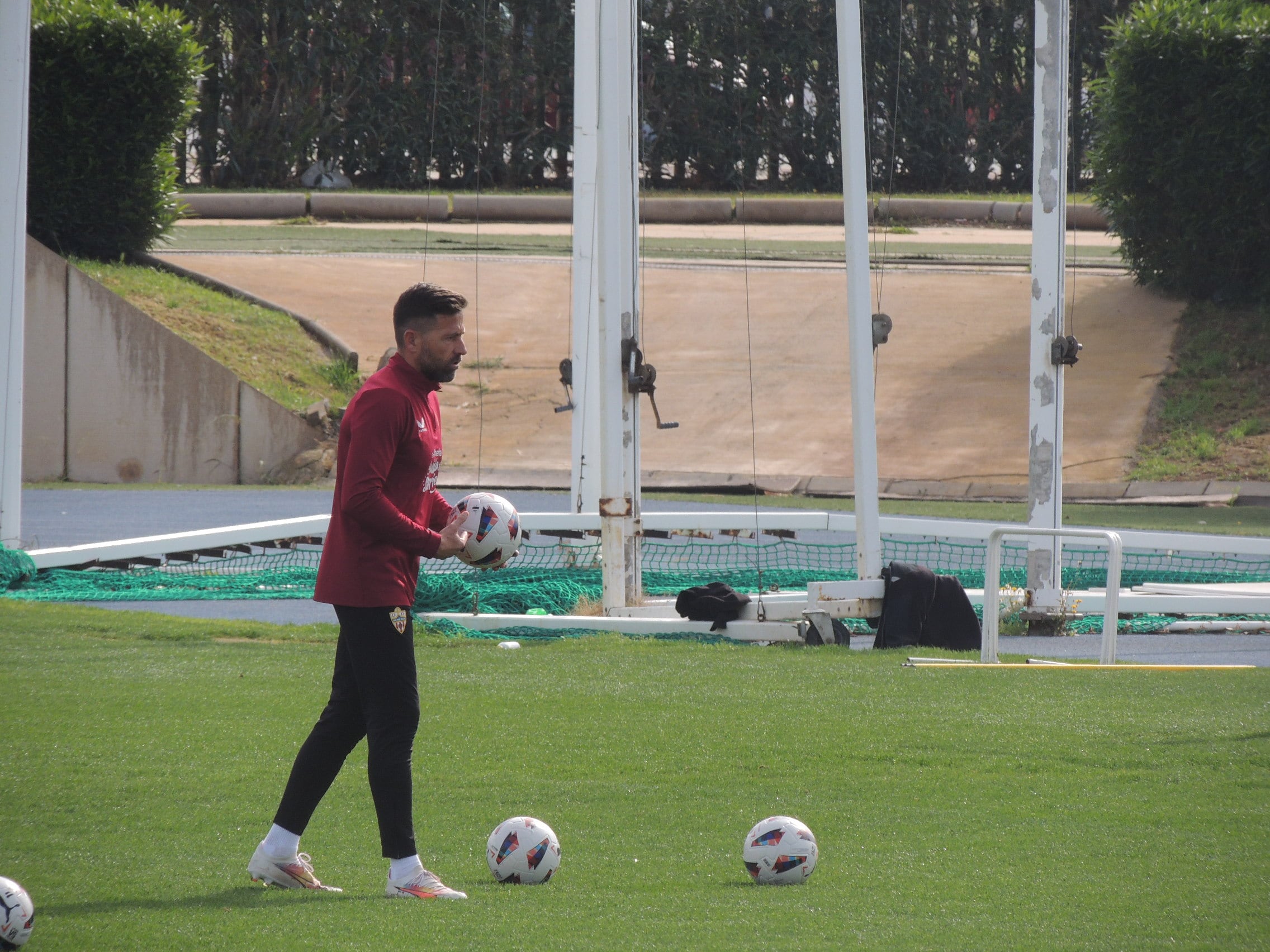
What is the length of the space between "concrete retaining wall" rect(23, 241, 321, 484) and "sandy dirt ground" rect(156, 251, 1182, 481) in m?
2.69

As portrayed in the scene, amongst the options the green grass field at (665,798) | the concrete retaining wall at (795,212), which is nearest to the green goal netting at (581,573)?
the green grass field at (665,798)

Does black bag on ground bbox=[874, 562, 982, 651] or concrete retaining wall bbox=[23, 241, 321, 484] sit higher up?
concrete retaining wall bbox=[23, 241, 321, 484]

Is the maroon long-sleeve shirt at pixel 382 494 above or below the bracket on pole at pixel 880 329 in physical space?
below

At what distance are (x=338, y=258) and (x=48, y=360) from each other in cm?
740

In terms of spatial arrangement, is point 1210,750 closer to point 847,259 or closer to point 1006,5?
point 847,259

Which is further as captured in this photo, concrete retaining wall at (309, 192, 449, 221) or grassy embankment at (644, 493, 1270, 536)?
concrete retaining wall at (309, 192, 449, 221)

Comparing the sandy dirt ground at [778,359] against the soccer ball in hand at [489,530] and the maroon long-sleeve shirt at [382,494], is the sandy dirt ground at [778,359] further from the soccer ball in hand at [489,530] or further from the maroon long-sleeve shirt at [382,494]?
the maroon long-sleeve shirt at [382,494]

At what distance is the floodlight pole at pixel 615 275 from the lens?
10953 mm

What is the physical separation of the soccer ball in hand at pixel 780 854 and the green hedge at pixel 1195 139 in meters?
19.8

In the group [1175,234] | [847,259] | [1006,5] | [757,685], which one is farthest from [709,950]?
[1175,234]

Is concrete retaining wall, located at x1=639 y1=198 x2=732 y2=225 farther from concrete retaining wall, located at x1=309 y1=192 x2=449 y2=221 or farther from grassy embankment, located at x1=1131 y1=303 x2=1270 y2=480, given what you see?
→ grassy embankment, located at x1=1131 y1=303 x2=1270 y2=480

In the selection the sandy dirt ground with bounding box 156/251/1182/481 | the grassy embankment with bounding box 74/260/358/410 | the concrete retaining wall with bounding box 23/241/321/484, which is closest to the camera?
the concrete retaining wall with bounding box 23/241/321/484

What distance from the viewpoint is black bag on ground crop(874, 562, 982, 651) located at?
10.2 metres

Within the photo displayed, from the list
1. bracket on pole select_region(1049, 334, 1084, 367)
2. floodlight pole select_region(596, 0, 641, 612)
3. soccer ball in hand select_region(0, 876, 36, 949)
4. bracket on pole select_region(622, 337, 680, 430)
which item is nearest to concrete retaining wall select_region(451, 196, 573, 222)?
floodlight pole select_region(596, 0, 641, 612)
